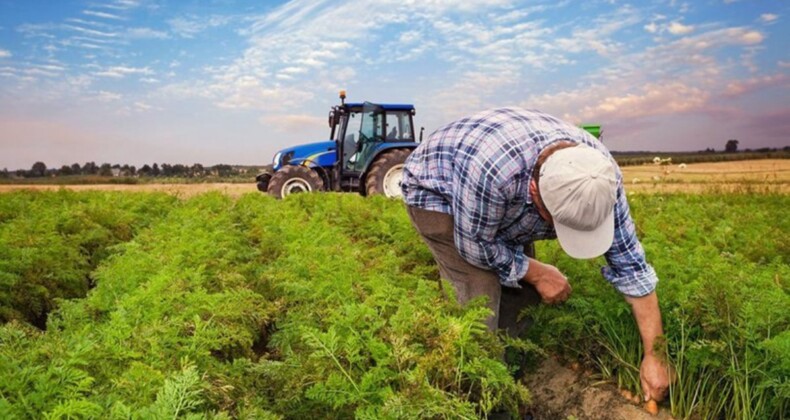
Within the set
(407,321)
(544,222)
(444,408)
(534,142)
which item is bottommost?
(444,408)

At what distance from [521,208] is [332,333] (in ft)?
4.46

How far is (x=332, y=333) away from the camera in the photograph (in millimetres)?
3307

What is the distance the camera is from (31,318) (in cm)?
670

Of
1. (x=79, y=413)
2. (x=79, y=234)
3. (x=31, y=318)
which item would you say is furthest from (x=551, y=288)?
(x=79, y=234)

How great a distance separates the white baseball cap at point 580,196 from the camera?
3.19 metres

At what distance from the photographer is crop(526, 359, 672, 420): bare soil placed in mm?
4395

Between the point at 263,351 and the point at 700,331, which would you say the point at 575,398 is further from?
the point at 263,351

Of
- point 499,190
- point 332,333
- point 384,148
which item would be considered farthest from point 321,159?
point 332,333

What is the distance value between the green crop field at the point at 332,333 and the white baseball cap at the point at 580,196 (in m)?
0.64

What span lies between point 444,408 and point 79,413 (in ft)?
5.14

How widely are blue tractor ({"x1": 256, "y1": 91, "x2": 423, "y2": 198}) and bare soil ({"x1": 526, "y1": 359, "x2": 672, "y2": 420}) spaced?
10257 mm

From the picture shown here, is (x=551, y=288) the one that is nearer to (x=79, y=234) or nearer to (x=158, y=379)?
(x=158, y=379)

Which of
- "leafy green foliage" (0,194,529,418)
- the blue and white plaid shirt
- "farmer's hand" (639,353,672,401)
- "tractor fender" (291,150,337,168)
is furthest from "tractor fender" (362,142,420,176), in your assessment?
"farmer's hand" (639,353,672,401)

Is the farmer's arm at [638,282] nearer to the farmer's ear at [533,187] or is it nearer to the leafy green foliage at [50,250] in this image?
the farmer's ear at [533,187]
